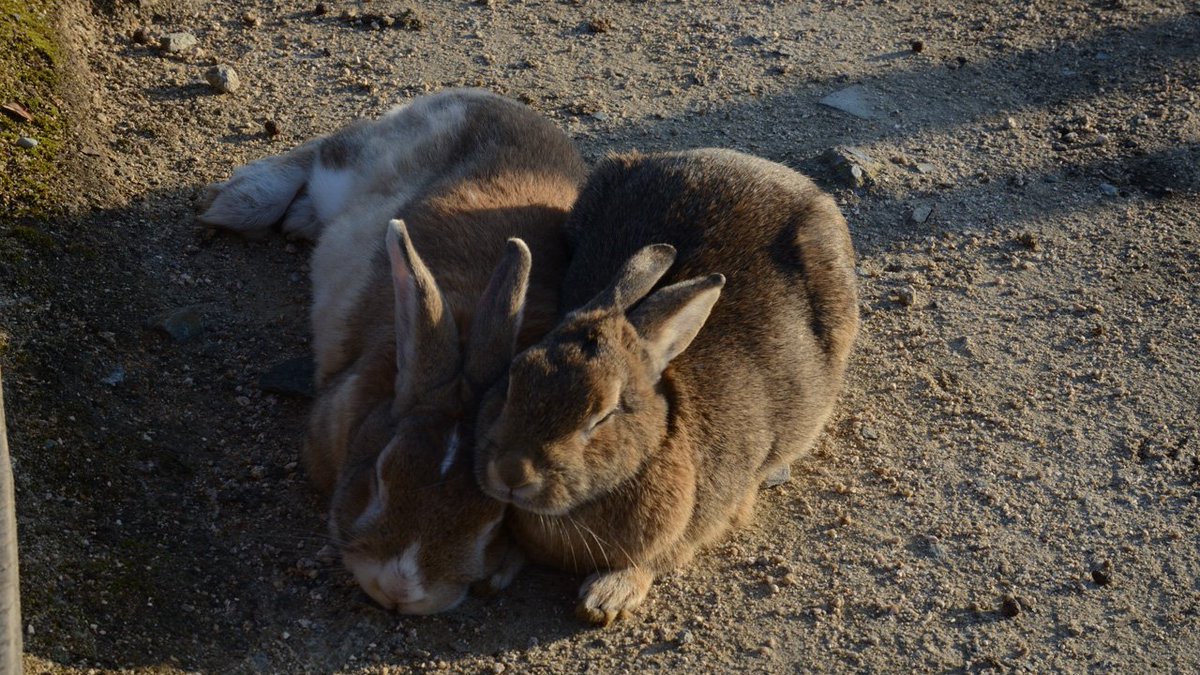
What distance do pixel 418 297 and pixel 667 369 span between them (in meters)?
0.99

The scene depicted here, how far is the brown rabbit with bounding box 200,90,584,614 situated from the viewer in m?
4.22

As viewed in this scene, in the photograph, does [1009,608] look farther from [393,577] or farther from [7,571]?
[7,571]

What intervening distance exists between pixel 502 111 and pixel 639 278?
1.94 meters

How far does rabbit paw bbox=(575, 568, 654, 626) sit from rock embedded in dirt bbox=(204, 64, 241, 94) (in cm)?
392

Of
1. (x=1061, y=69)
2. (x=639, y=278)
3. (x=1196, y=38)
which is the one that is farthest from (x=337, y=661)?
(x=1196, y=38)

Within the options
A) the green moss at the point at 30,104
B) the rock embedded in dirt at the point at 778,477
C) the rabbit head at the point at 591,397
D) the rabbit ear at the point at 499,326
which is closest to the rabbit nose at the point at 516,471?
the rabbit head at the point at 591,397

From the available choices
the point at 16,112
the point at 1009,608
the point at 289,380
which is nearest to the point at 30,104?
the point at 16,112

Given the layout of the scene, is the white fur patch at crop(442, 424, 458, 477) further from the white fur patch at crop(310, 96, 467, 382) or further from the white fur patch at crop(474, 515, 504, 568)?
the white fur patch at crop(310, 96, 467, 382)

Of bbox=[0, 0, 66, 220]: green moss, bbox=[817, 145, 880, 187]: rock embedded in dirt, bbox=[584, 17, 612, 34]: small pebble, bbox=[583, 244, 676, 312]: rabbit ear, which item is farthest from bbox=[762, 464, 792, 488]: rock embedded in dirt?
bbox=[584, 17, 612, 34]: small pebble

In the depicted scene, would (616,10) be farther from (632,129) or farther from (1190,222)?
(1190,222)

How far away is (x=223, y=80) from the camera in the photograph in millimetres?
7078

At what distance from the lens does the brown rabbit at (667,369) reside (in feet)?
13.6

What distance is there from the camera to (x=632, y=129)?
24.1 ft

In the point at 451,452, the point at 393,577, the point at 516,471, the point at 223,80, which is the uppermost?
the point at 516,471
